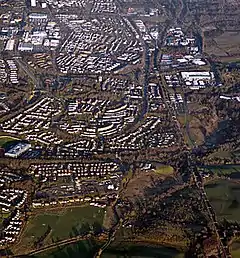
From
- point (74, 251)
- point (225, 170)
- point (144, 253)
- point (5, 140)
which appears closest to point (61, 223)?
point (74, 251)

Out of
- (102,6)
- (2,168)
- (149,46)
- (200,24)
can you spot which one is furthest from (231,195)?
(102,6)

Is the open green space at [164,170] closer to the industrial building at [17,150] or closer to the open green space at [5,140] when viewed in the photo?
the industrial building at [17,150]

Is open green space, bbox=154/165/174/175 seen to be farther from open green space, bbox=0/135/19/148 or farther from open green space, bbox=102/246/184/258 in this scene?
open green space, bbox=0/135/19/148

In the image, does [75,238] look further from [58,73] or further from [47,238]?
[58,73]

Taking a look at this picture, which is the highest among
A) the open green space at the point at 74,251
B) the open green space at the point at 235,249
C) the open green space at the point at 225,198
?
the open green space at the point at 74,251

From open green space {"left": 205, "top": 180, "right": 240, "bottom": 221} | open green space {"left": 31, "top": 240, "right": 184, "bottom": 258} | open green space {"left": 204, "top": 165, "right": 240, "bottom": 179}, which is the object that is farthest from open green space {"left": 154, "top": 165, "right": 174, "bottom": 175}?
open green space {"left": 31, "top": 240, "right": 184, "bottom": 258}

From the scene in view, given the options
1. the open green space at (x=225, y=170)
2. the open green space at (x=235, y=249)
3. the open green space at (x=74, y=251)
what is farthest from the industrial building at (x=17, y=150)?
the open green space at (x=235, y=249)
